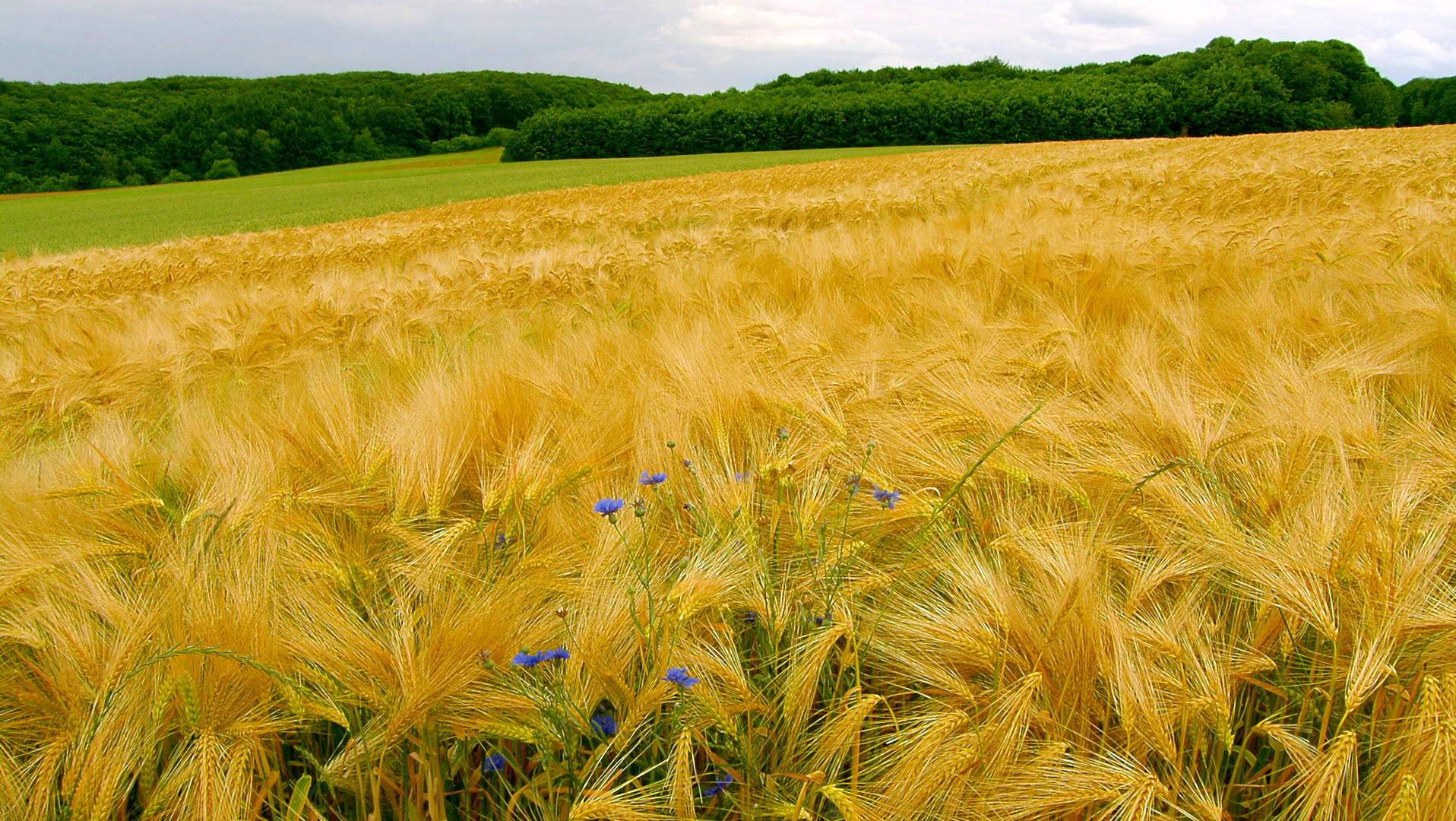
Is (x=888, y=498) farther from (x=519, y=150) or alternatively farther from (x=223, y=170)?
(x=223, y=170)

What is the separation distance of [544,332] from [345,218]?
13247 mm

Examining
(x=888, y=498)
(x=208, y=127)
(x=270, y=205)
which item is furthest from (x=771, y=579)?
(x=208, y=127)

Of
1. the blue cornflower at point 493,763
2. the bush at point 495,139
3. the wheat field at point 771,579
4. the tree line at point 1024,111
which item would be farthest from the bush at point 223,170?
the blue cornflower at point 493,763

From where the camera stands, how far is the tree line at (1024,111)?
47.2 meters

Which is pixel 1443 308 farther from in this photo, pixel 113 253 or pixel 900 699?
pixel 113 253

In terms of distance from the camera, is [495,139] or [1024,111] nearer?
[1024,111]

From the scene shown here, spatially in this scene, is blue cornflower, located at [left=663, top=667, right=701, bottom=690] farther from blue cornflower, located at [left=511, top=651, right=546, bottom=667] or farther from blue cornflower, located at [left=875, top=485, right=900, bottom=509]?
blue cornflower, located at [left=875, top=485, right=900, bottom=509]

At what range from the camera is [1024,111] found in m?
47.0

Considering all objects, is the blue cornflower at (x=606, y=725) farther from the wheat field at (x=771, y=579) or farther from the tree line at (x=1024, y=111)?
the tree line at (x=1024, y=111)

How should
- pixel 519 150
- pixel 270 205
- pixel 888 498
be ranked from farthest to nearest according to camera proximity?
pixel 519 150 < pixel 270 205 < pixel 888 498

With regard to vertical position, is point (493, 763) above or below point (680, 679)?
below

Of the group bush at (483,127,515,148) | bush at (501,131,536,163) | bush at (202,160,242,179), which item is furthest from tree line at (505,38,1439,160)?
bush at (202,160,242,179)

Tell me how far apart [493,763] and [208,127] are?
195 feet

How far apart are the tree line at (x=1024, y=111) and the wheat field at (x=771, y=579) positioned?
49.8 meters
